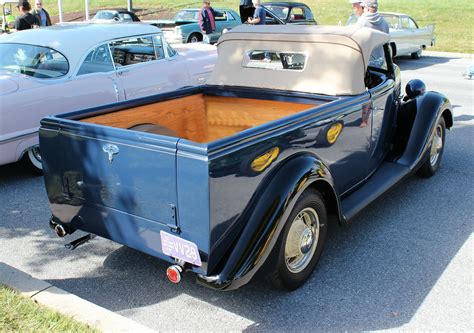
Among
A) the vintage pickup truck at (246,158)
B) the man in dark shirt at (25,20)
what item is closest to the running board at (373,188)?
the vintage pickup truck at (246,158)

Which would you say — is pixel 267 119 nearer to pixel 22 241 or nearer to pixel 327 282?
pixel 327 282

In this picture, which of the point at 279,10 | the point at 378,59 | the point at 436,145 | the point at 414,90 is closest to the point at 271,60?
the point at 378,59

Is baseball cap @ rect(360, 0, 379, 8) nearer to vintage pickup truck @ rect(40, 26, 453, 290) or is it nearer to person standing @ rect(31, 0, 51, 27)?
vintage pickup truck @ rect(40, 26, 453, 290)

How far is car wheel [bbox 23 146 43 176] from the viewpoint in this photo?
582 cm

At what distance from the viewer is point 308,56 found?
4.63m

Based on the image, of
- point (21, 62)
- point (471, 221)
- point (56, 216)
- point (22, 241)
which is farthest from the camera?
point (21, 62)

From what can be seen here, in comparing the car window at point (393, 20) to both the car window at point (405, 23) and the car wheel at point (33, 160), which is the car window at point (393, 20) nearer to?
the car window at point (405, 23)

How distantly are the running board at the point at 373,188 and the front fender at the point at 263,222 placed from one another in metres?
0.75

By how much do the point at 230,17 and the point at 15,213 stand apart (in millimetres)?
16084

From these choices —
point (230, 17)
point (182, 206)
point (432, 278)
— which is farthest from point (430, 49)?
point (182, 206)

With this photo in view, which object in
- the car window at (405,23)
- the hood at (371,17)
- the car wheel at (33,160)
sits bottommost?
the car wheel at (33,160)

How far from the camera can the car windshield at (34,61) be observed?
19.6 feet

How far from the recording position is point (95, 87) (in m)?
6.25

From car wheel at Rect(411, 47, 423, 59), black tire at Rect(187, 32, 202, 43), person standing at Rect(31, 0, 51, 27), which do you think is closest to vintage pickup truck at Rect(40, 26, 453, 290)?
person standing at Rect(31, 0, 51, 27)
